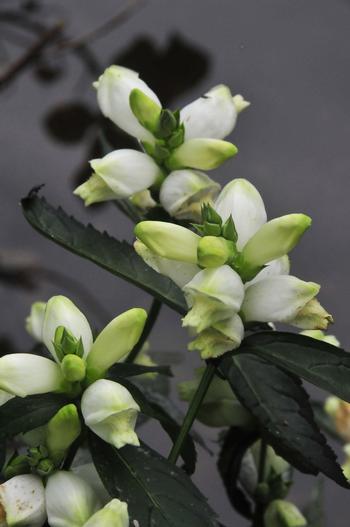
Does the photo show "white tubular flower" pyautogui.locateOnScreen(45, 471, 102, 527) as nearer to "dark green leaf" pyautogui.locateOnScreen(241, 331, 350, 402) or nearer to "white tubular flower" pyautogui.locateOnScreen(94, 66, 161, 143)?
"dark green leaf" pyautogui.locateOnScreen(241, 331, 350, 402)

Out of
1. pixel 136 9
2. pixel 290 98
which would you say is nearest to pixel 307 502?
pixel 290 98

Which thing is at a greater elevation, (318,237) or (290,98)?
(290,98)

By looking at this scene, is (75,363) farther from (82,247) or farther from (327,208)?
(327,208)

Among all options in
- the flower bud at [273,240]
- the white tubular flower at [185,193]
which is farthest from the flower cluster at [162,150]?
the flower bud at [273,240]

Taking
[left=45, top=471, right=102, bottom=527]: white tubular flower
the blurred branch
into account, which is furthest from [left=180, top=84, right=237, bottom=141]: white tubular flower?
the blurred branch

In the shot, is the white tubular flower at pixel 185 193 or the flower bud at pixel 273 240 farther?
the white tubular flower at pixel 185 193

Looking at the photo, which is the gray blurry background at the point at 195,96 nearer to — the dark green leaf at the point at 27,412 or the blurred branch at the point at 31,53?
the blurred branch at the point at 31,53
